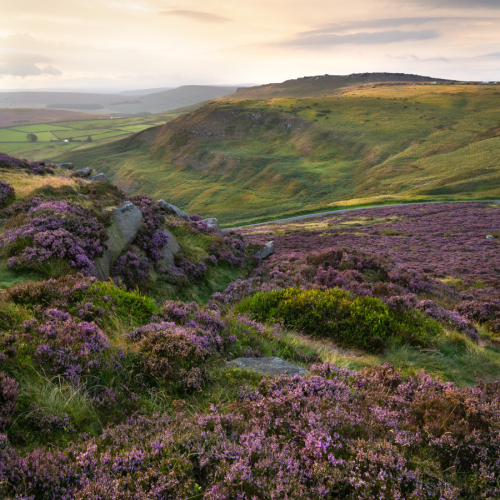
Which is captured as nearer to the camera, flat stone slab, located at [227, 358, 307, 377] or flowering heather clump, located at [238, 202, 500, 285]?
flat stone slab, located at [227, 358, 307, 377]

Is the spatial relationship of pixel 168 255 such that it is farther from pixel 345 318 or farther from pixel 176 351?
pixel 176 351

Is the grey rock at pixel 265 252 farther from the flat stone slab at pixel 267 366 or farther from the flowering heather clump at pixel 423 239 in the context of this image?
the flat stone slab at pixel 267 366

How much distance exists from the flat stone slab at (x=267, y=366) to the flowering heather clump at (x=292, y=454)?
1.08m

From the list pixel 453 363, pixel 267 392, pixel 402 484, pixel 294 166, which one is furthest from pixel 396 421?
pixel 294 166

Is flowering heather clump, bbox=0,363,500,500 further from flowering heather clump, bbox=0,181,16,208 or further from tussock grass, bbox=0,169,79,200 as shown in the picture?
tussock grass, bbox=0,169,79,200

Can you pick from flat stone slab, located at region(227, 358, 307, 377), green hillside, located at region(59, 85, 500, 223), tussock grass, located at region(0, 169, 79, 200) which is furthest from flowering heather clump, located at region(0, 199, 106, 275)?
green hillside, located at region(59, 85, 500, 223)

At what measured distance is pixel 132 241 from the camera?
47.2 ft

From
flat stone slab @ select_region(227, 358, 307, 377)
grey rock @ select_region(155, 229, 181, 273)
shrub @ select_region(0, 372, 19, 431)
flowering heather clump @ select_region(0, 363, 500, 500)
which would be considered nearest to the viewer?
flowering heather clump @ select_region(0, 363, 500, 500)

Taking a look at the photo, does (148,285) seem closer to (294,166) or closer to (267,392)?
(267,392)

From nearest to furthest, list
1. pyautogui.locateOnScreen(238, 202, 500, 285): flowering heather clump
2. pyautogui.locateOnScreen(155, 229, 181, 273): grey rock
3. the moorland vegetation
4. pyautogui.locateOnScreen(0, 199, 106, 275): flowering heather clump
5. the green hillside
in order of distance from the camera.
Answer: the moorland vegetation
pyautogui.locateOnScreen(0, 199, 106, 275): flowering heather clump
pyautogui.locateOnScreen(155, 229, 181, 273): grey rock
pyautogui.locateOnScreen(238, 202, 500, 285): flowering heather clump
the green hillside

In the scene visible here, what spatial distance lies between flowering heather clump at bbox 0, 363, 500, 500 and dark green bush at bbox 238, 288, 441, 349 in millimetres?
3929

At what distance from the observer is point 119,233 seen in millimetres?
13844

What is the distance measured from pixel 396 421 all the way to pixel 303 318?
5.26 meters

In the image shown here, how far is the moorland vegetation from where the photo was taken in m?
3.06
